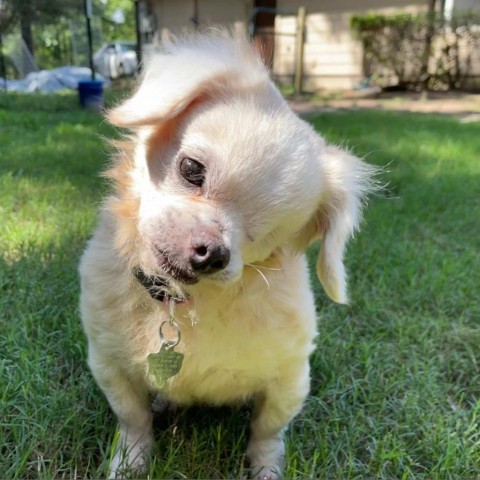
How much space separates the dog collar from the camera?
1365 millimetres

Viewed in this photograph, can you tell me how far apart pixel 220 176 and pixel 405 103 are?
9163 mm

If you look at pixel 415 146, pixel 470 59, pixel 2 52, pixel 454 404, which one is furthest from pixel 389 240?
pixel 470 59

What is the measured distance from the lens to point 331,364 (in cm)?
196

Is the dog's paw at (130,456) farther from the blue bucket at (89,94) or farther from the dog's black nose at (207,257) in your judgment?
the blue bucket at (89,94)

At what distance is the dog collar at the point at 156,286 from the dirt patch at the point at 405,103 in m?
6.90

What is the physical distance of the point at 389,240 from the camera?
306 cm

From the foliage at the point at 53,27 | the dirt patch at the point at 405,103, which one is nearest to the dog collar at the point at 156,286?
the dirt patch at the point at 405,103

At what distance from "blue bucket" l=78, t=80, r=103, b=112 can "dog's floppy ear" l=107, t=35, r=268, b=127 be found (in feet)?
21.3

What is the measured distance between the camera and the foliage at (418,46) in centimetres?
1049

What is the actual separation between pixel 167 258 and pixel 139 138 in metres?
0.40

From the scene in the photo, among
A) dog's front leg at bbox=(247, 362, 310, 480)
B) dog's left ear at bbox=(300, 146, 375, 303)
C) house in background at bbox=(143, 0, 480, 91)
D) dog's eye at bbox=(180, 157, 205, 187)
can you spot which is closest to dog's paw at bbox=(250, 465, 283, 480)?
dog's front leg at bbox=(247, 362, 310, 480)

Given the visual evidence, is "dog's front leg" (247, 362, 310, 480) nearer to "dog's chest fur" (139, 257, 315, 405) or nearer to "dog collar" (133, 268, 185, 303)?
"dog's chest fur" (139, 257, 315, 405)

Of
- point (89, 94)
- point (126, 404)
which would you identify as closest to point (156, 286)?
point (126, 404)

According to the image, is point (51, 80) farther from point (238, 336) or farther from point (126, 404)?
point (238, 336)
